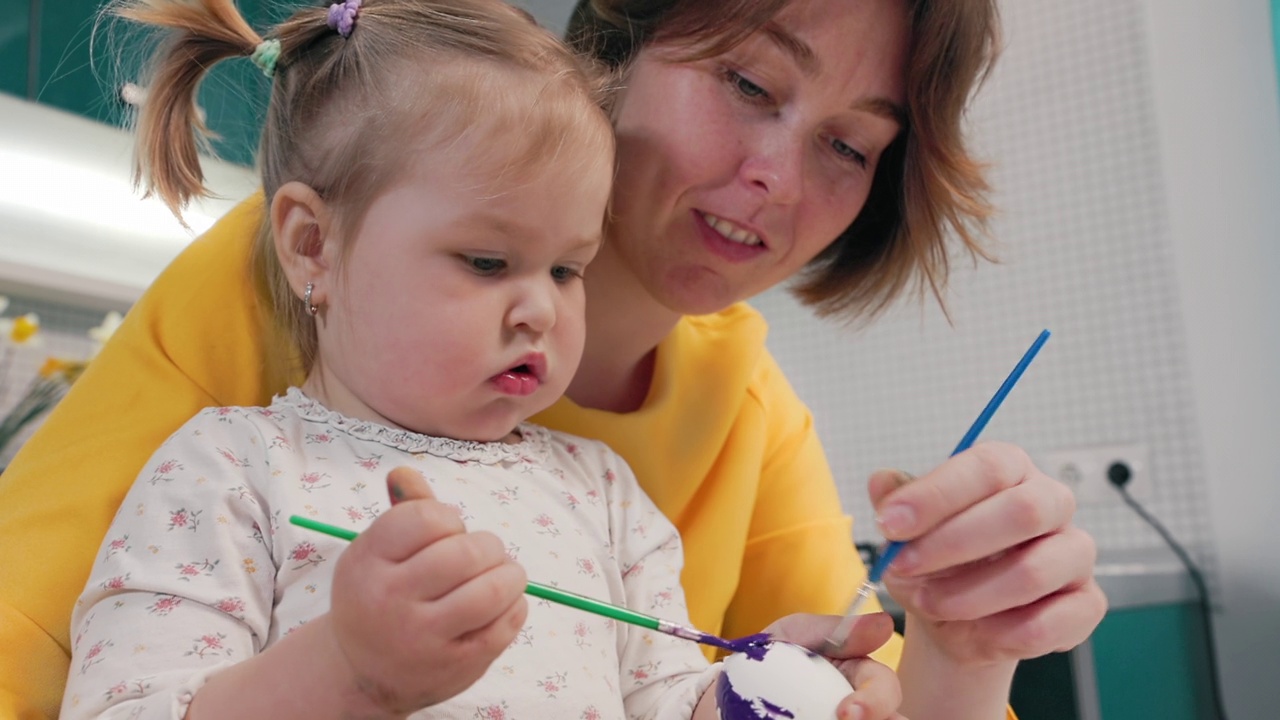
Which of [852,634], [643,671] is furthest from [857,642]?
[643,671]

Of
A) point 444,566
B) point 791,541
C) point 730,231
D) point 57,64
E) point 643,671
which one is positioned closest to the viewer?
point 444,566

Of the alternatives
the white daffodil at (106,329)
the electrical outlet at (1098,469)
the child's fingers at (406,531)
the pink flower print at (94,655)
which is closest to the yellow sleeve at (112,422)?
the pink flower print at (94,655)

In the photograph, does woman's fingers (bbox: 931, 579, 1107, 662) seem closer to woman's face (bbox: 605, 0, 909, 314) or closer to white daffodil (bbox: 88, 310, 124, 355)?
woman's face (bbox: 605, 0, 909, 314)

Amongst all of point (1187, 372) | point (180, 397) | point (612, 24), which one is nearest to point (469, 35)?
point (612, 24)

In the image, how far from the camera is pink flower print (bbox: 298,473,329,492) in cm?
78

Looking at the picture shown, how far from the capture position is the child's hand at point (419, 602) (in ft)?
1.79

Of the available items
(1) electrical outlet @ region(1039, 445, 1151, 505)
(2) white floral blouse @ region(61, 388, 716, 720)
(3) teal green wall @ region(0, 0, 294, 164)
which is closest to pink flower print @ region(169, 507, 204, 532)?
(2) white floral blouse @ region(61, 388, 716, 720)

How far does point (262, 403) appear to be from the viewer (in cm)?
102

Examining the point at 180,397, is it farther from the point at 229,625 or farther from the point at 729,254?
the point at 729,254

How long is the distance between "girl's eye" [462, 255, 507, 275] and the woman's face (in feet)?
0.90

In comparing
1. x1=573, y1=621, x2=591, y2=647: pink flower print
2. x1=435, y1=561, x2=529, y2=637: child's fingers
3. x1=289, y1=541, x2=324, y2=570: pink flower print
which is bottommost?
x1=573, y1=621, x2=591, y2=647: pink flower print

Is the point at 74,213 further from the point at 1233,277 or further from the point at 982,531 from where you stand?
the point at 1233,277

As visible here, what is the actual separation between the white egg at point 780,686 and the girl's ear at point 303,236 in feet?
1.43

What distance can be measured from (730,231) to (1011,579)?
47 cm
